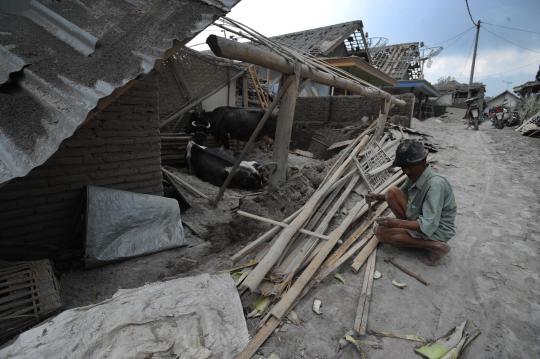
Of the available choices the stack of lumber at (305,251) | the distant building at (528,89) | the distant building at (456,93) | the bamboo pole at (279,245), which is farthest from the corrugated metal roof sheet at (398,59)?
the bamboo pole at (279,245)

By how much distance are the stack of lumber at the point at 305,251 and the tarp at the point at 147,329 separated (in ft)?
0.75

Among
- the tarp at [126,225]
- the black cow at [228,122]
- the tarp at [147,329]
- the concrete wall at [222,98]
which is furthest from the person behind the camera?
the concrete wall at [222,98]

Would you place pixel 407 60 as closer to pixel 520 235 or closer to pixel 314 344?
pixel 520 235

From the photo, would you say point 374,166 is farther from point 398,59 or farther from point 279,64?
point 398,59

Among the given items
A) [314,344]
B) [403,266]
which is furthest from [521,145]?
[314,344]

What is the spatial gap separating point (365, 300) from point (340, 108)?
9297mm

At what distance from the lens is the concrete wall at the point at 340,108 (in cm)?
1008

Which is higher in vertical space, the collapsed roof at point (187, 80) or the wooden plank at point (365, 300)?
the collapsed roof at point (187, 80)

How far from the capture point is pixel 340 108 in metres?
10.7

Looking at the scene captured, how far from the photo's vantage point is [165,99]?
27.4 feet

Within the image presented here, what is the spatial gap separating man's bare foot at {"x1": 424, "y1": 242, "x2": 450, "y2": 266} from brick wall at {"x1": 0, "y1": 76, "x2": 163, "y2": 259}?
3.67 meters

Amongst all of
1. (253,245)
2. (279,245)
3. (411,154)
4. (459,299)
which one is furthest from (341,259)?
(411,154)

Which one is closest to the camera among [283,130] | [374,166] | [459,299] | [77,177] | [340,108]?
[459,299]

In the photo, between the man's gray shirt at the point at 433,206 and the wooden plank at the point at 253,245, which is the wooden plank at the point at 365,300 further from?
the wooden plank at the point at 253,245
